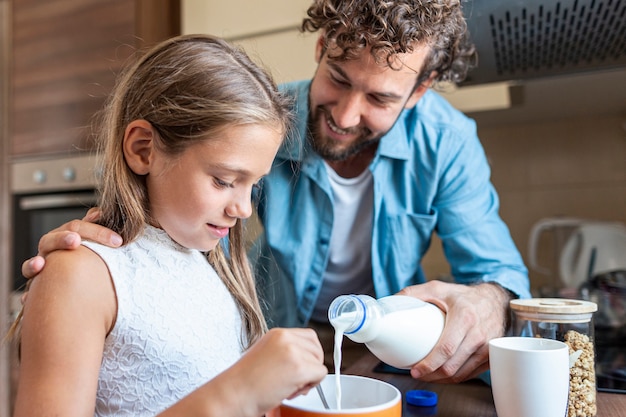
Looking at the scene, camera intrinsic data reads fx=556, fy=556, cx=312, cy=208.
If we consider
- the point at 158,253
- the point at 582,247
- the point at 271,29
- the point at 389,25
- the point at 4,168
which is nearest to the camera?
the point at 158,253

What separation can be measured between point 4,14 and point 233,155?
182 centimetres

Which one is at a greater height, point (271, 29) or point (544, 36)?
point (271, 29)

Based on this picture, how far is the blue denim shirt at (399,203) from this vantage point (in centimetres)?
104

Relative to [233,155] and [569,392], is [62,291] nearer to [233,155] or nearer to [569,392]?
[233,155]

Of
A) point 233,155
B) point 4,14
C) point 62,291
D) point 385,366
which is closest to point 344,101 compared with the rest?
point 233,155

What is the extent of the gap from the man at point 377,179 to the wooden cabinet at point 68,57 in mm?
863

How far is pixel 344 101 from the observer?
0.91 metres

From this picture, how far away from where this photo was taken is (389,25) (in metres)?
0.83

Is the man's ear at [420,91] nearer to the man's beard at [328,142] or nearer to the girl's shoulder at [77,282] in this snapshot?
the man's beard at [328,142]

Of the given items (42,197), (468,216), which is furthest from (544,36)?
(42,197)

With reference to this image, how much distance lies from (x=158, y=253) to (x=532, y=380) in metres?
0.46

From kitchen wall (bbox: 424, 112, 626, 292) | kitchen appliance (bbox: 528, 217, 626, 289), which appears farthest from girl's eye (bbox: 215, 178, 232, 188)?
kitchen wall (bbox: 424, 112, 626, 292)

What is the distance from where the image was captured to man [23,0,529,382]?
0.86 m

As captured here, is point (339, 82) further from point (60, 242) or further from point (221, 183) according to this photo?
point (60, 242)
